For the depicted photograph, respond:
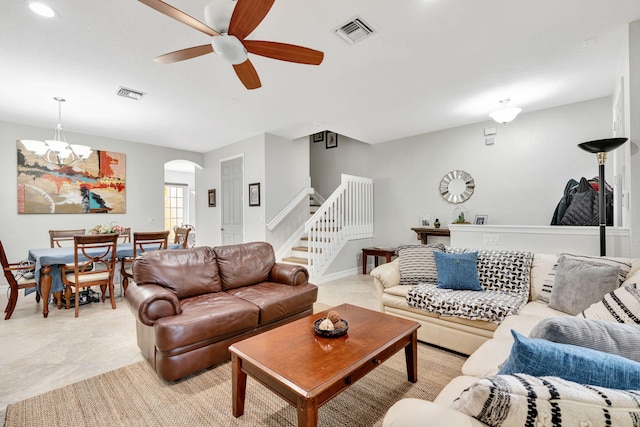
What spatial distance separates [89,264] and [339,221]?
12.3 feet

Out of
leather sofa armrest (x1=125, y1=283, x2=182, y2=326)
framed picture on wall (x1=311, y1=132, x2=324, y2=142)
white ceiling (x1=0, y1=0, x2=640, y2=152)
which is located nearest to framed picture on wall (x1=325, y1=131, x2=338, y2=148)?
framed picture on wall (x1=311, y1=132, x2=324, y2=142)

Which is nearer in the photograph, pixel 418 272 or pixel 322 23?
pixel 322 23

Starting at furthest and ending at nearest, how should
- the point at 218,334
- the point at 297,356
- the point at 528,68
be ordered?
the point at 528,68
the point at 218,334
the point at 297,356

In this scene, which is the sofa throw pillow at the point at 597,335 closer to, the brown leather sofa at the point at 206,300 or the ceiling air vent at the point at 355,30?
the brown leather sofa at the point at 206,300

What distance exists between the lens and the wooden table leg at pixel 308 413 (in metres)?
1.26

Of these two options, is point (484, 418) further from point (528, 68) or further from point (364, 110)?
point (364, 110)

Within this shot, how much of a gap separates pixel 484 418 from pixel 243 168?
18.6 feet

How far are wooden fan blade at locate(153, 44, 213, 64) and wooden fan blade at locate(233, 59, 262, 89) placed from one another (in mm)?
203

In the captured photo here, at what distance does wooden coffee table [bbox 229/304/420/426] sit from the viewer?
1326 millimetres

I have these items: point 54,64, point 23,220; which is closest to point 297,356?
point 54,64

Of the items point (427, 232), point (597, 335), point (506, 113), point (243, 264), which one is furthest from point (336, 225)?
point (597, 335)

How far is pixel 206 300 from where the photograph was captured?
8.48 ft

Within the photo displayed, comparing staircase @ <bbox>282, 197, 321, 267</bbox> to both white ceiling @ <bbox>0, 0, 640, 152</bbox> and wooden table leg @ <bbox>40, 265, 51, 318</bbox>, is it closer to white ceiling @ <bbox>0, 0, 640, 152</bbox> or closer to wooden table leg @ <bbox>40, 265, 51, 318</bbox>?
white ceiling @ <bbox>0, 0, 640, 152</bbox>

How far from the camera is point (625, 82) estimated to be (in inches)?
105
